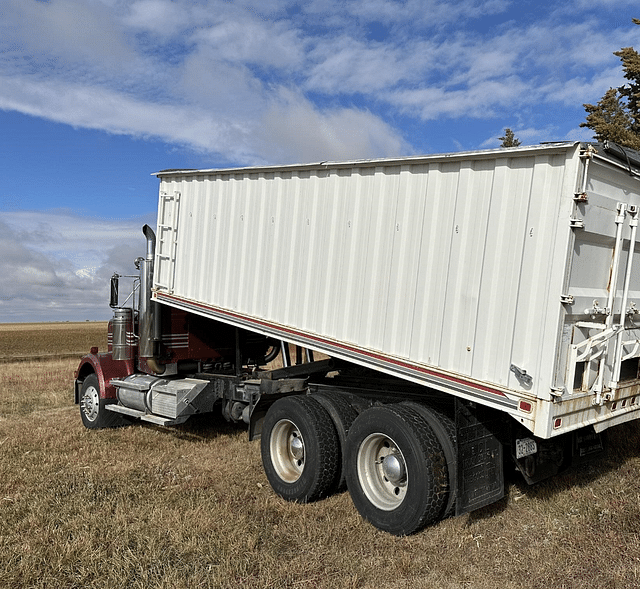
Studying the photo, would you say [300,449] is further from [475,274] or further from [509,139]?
[509,139]

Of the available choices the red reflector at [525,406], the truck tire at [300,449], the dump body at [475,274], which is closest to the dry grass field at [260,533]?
the truck tire at [300,449]

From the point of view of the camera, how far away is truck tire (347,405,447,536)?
15.1 feet

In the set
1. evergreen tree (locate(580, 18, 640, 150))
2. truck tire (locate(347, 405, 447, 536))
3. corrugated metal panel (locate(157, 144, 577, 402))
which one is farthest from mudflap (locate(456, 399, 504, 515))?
evergreen tree (locate(580, 18, 640, 150))

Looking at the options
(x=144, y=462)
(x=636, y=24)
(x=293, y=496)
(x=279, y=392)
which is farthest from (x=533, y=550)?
(x=636, y=24)

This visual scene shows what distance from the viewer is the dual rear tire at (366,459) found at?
183 inches

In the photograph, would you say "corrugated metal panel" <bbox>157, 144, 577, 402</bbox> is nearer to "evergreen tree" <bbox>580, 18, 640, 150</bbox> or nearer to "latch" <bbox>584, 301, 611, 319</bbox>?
"latch" <bbox>584, 301, 611, 319</bbox>

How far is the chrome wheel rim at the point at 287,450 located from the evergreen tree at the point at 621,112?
14588 millimetres

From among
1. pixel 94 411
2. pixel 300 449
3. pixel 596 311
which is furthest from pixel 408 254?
pixel 94 411

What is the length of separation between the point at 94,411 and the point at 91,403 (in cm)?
15

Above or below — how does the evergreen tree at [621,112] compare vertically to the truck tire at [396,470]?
above

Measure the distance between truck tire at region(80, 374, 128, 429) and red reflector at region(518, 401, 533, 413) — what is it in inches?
252

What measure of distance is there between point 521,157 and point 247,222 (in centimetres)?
350

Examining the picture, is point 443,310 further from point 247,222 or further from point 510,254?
point 247,222

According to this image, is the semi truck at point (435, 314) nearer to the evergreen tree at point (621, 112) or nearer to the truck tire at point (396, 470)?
the truck tire at point (396, 470)
